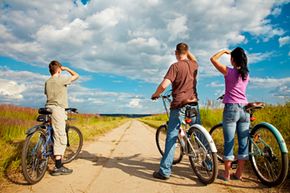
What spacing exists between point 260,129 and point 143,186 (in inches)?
87.4

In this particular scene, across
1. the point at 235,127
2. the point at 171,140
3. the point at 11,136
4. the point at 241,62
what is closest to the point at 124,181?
the point at 171,140

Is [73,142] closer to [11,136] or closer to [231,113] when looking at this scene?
[11,136]

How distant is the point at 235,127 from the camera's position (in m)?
4.73

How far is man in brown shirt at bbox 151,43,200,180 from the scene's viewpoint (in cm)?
501

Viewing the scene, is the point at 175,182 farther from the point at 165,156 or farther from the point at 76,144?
the point at 76,144

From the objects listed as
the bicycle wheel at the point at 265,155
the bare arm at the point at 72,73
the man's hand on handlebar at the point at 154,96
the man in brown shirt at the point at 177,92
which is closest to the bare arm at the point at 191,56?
the man in brown shirt at the point at 177,92

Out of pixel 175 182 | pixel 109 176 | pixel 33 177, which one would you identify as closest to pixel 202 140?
pixel 175 182

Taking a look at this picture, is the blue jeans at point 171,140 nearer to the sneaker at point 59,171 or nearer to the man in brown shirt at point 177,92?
the man in brown shirt at point 177,92

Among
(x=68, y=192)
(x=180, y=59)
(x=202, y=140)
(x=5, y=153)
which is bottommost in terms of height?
(x=68, y=192)

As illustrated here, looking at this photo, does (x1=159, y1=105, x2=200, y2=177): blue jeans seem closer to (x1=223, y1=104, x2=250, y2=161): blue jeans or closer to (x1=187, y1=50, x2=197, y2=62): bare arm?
(x1=223, y1=104, x2=250, y2=161): blue jeans

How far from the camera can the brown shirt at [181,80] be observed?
5.04m

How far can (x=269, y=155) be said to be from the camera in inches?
175

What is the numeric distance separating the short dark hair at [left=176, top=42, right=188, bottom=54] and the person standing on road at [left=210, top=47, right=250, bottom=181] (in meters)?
0.62

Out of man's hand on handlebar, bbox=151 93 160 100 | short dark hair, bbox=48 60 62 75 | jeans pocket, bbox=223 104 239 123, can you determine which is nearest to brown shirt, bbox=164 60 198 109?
man's hand on handlebar, bbox=151 93 160 100
